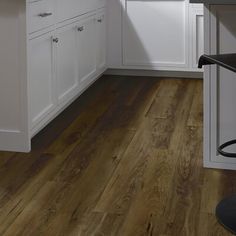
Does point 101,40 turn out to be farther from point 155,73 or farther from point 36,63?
point 36,63

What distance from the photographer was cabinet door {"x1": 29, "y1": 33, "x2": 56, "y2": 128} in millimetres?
2926

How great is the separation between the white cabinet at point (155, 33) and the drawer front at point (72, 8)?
0.59 m

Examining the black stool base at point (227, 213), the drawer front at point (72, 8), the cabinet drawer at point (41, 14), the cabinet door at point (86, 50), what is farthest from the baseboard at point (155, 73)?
the black stool base at point (227, 213)

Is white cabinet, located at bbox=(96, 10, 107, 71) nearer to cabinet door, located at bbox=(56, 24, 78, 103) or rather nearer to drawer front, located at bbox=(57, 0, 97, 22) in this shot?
drawer front, located at bbox=(57, 0, 97, 22)

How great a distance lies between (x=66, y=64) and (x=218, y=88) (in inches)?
53.1

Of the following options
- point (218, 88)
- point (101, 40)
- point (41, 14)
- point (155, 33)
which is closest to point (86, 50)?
point (101, 40)

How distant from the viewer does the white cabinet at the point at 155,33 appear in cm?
464

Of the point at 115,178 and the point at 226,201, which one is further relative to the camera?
the point at 115,178

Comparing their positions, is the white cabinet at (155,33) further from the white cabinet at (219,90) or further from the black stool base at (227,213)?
the black stool base at (227,213)

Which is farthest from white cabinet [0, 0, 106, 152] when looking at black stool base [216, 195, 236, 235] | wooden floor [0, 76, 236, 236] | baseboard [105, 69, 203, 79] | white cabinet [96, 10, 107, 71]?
black stool base [216, 195, 236, 235]

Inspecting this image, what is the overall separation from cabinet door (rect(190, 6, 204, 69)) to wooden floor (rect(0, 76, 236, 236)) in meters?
0.90

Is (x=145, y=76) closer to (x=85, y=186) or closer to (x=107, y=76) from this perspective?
(x=107, y=76)

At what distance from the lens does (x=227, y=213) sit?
211 cm

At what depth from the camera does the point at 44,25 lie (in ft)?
10.0
